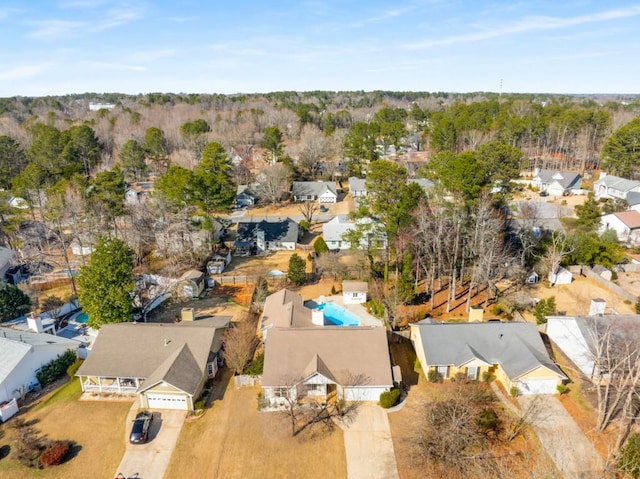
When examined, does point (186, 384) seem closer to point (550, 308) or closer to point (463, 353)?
point (463, 353)

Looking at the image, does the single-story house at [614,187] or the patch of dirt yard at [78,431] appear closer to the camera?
the patch of dirt yard at [78,431]

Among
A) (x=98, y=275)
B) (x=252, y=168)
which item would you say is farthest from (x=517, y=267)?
(x=252, y=168)

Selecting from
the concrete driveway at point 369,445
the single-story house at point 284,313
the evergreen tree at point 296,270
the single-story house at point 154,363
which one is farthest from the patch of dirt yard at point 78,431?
the evergreen tree at point 296,270

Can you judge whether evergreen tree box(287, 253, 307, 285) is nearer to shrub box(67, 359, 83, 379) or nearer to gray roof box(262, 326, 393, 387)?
gray roof box(262, 326, 393, 387)

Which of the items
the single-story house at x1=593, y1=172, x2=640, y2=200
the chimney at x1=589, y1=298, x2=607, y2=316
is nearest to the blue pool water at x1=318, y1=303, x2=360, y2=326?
the chimney at x1=589, y1=298, x2=607, y2=316

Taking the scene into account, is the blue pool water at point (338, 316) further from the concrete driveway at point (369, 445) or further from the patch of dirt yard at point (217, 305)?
the concrete driveway at point (369, 445)

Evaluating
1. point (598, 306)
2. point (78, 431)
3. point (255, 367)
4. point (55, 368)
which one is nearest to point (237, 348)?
point (255, 367)

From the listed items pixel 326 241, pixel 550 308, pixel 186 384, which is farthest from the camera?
pixel 326 241
